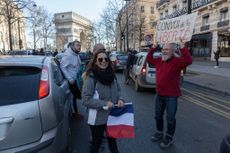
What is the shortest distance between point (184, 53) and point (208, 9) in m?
32.9

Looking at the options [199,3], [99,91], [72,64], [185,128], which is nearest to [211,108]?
[185,128]

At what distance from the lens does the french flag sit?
11.6 feet

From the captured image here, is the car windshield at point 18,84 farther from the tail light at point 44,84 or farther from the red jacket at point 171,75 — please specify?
the red jacket at point 171,75

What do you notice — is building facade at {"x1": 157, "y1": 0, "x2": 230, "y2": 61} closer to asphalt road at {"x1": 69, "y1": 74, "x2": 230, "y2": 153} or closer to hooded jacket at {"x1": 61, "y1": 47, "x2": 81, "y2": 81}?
asphalt road at {"x1": 69, "y1": 74, "x2": 230, "y2": 153}

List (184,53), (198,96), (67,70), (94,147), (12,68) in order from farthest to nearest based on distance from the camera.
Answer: (198,96) → (67,70) → (184,53) → (94,147) → (12,68)

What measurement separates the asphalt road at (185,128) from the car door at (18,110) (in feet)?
5.77

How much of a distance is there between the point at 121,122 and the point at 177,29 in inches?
117

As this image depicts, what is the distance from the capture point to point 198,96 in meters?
10.1

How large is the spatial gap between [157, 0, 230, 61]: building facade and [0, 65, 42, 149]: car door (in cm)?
2743

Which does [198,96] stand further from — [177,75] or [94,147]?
[94,147]

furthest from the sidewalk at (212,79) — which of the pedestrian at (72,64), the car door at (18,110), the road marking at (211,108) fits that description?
the car door at (18,110)

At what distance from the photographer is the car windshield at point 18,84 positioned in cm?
301

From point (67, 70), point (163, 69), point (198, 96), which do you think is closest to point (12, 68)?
point (163, 69)

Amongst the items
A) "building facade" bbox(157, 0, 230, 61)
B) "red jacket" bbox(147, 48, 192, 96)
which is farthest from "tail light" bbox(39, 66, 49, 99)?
"building facade" bbox(157, 0, 230, 61)
